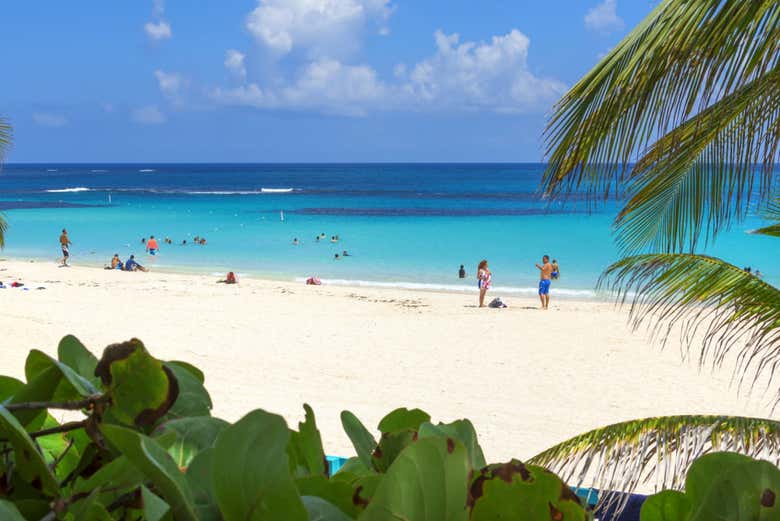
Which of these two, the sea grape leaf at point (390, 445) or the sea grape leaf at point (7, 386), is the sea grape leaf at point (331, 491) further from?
the sea grape leaf at point (7, 386)

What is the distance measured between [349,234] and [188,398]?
37.7 meters

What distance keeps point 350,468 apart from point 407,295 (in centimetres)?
1982

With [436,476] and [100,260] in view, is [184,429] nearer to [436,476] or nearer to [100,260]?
[436,476]

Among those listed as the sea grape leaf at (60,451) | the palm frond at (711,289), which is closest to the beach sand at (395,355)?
the palm frond at (711,289)

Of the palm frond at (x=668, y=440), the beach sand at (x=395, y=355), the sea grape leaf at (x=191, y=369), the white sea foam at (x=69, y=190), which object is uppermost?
the white sea foam at (x=69, y=190)

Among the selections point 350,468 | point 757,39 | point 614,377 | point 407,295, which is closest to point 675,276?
point 757,39

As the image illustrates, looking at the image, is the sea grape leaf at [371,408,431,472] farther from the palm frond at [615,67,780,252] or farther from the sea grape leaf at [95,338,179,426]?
the palm frond at [615,67,780,252]

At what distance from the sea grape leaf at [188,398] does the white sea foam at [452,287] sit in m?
20.9

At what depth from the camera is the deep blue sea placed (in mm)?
26653

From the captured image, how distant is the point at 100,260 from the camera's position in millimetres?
28484

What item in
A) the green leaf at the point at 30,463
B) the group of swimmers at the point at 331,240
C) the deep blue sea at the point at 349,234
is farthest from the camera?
the group of swimmers at the point at 331,240

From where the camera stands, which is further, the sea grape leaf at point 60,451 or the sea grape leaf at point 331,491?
the sea grape leaf at point 60,451

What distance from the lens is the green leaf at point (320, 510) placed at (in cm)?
43

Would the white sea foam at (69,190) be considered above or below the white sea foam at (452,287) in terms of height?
above
